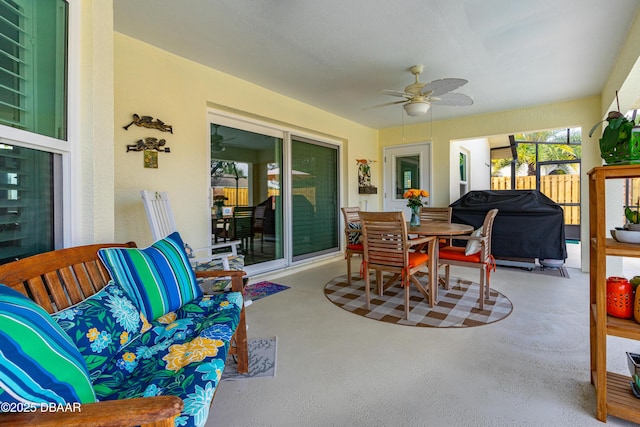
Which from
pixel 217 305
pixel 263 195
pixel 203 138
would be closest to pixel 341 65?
pixel 203 138

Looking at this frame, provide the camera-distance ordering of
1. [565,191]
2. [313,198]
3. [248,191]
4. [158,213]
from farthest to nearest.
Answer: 1. [565,191]
2. [313,198]
3. [248,191]
4. [158,213]

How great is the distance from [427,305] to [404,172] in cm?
352

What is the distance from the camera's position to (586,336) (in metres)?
2.31

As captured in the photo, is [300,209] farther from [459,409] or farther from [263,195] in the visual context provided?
[459,409]

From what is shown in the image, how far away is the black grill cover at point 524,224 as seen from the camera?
166 inches

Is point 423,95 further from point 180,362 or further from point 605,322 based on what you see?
point 180,362

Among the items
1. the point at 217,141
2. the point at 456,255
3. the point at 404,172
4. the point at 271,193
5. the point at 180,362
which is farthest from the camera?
the point at 404,172

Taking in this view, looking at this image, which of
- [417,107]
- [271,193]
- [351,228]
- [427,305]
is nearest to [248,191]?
[271,193]

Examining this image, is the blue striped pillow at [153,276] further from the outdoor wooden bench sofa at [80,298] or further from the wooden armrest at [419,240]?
the wooden armrest at [419,240]

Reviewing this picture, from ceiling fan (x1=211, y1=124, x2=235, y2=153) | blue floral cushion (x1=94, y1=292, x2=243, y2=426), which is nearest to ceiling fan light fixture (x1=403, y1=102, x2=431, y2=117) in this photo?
ceiling fan (x1=211, y1=124, x2=235, y2=153)

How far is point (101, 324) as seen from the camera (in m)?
1.18

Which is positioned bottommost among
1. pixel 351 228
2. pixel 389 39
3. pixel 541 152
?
pixel 351 228

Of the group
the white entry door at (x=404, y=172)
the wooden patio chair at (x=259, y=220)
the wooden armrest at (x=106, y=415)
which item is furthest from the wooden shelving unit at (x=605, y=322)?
the white entry door at (x=404, y=172)

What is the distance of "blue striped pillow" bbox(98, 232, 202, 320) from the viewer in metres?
1.47
